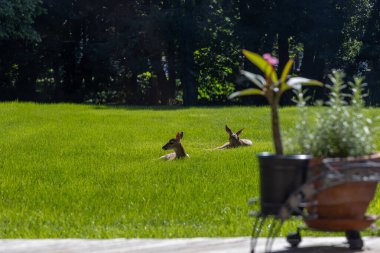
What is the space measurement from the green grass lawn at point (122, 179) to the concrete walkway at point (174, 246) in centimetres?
80

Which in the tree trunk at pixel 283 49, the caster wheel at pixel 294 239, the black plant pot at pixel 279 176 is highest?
the tree trunk at pixel 283 49

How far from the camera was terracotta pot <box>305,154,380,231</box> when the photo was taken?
4867 millimetres

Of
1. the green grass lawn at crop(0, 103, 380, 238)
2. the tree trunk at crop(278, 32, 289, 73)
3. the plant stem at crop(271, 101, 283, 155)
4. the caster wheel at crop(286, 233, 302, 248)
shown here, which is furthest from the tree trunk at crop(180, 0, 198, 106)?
the plant stem at crop(271, 101, 283, 155)

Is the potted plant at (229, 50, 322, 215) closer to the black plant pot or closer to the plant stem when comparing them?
the black plant pot

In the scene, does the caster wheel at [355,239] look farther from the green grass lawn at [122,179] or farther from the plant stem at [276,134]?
the green grass lawn at [122,179]

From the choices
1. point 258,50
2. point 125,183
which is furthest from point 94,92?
point 125,183

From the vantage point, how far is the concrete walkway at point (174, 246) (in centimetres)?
Answer: 524

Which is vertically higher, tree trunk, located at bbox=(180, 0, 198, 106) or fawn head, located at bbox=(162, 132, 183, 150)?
tree trunk, located at bbox=(180, 0, 198, 106)

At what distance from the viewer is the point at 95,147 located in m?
14.9

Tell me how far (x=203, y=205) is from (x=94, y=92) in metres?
28.6

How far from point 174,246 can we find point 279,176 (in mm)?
1177

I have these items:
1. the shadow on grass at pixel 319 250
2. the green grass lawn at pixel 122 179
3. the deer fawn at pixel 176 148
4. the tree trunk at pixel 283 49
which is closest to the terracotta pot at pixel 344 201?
the shadow on grass at pixel 319 250

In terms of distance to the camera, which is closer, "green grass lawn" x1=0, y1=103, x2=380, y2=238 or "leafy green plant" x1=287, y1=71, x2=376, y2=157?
"leafy green plant" x1=287, y1=71, x2=376, y2=157

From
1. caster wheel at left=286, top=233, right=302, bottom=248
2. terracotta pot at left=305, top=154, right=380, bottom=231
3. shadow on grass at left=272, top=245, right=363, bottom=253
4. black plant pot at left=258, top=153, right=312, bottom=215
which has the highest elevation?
black plant pot at left=258, top=153, right=312, bottom=215
